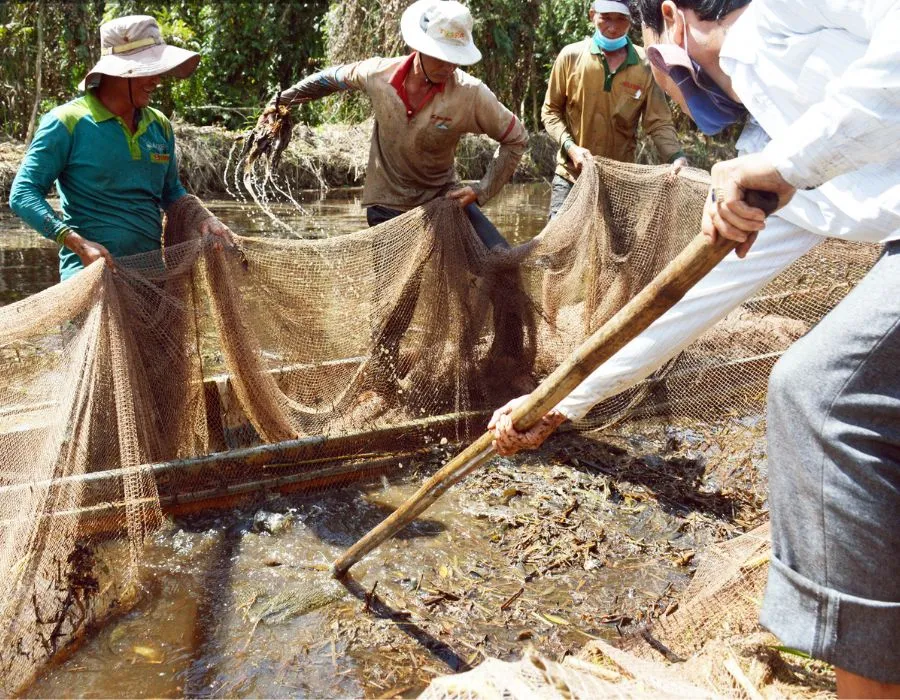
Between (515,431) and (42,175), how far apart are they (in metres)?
2.68

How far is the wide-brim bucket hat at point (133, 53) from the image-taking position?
3.79 metres

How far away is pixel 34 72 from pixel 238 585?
15.9 m

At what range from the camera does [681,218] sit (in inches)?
195

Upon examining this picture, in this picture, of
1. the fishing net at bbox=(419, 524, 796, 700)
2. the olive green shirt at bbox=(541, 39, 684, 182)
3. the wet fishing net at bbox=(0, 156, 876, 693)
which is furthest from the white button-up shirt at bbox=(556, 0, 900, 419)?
the olive green shirt at bbox=(541, 39, 684, 182)

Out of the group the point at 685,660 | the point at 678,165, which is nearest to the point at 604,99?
the point at 678,165

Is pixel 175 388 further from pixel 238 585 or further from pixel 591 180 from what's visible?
pixel 591 180

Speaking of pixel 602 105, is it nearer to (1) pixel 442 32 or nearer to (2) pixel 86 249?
(1) pixel 442 32

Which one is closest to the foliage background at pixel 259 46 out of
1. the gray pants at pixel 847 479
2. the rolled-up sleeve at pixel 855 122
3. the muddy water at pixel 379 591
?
the muddy water at pixel 379 591

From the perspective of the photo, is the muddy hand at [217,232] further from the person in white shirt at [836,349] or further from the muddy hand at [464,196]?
the person in white shirt at [836,349]

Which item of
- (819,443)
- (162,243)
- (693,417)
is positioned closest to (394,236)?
(162,243)

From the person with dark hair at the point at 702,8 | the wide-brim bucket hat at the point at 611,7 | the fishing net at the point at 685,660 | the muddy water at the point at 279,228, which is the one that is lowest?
the muddy water at the point at 279,228

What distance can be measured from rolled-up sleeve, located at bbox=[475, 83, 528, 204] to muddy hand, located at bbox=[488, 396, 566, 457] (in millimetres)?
2487

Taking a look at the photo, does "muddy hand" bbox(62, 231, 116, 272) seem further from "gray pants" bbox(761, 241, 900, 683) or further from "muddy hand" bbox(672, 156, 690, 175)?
"muddy hand" bbox(672, 156, 690, 175)

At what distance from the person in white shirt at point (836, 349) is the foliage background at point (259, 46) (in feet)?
44.1
